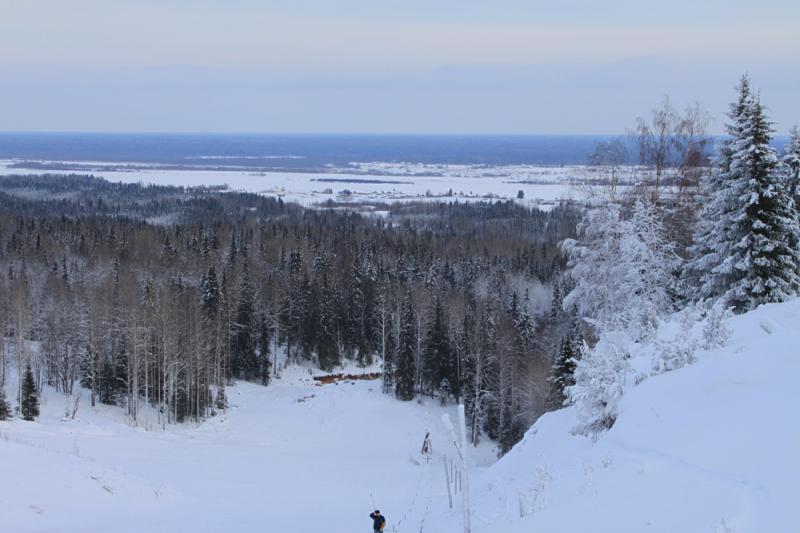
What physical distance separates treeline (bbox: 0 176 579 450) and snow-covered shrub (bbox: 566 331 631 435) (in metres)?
18.0

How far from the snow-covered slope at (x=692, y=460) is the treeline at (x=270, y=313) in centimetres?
2118

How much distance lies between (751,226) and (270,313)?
4473 cm

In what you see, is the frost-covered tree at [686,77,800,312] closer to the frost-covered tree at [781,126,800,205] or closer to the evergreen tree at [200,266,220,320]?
the frost-covered tree at [781,126,800,205]

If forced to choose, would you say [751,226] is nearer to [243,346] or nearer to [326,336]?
[243,346]

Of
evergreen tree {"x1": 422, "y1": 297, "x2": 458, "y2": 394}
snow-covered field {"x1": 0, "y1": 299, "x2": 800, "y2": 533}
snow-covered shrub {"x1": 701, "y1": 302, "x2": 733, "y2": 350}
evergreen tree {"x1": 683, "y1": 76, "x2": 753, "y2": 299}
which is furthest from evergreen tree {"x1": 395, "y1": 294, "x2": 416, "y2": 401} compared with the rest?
snow-covered shrub {"x1": 701, "y1": 302, "x2": 733, "y2": 350}

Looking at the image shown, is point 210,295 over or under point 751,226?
under

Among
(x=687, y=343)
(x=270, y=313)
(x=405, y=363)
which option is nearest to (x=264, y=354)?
(x=270, y=313)

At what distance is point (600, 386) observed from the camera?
48.7 ft

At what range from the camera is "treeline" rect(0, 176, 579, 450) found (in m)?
43.8

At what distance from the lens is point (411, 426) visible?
4569cm

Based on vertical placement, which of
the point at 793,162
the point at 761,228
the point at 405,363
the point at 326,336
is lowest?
the point at 326,336

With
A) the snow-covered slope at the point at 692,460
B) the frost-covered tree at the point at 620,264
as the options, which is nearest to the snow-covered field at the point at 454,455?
the snow-covered slope at the point at 692,460

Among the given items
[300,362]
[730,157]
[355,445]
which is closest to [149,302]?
[355,445]

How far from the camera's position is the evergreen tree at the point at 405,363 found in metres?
51.3
